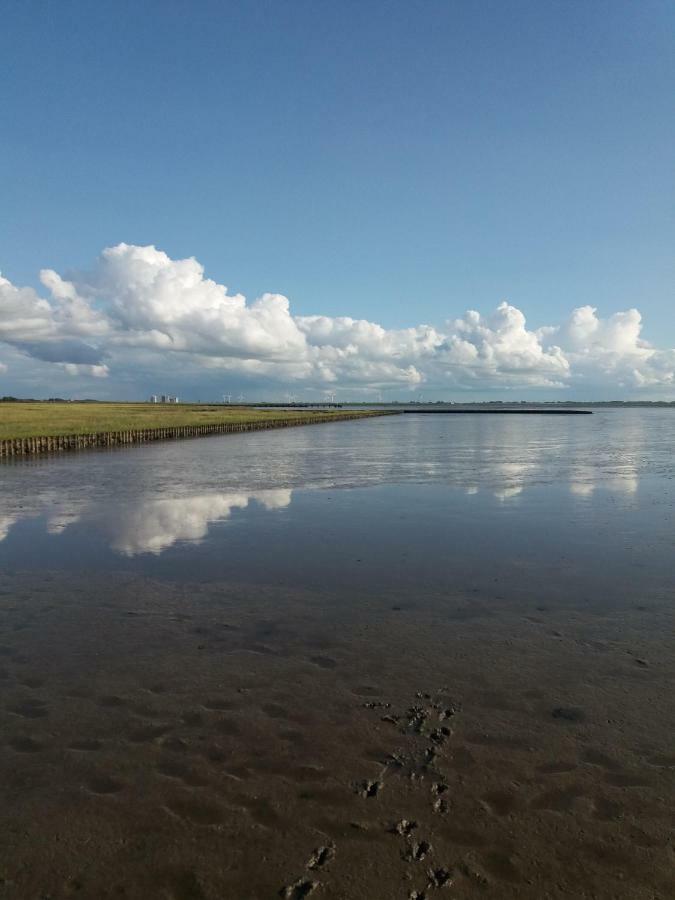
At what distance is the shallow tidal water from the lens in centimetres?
488

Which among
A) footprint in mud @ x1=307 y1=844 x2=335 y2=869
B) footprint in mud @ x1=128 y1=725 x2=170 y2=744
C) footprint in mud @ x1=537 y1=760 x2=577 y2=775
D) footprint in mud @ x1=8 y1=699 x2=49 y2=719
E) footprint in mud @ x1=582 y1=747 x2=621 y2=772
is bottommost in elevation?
footprint in mud @ x1=582 y1=747 x2=621 y2=772

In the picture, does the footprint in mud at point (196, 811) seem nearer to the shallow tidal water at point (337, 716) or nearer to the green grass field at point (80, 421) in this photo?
the shallow tidal water at point (337, 716)

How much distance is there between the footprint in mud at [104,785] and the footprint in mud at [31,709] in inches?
63.6

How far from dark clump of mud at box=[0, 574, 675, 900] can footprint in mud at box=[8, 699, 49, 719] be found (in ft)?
0.11

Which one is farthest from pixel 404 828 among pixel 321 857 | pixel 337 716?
pixel 337 716

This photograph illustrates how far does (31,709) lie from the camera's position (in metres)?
7.28

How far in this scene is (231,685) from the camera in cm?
796

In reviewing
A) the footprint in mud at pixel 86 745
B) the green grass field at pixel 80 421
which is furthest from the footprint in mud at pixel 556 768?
the green grass field at pixel 80 421

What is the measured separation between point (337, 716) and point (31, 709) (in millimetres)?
3716

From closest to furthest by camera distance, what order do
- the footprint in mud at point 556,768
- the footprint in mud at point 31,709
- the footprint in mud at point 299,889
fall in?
the footprint in mud at point 299,889, the footprint in mud at point 556,768, the footprint in mud at point 31,709

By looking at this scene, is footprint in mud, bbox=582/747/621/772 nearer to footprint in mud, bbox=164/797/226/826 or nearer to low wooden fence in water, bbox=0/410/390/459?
footprint in mud, bbox=164/797/226/826

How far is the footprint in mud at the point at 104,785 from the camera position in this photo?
225 inches

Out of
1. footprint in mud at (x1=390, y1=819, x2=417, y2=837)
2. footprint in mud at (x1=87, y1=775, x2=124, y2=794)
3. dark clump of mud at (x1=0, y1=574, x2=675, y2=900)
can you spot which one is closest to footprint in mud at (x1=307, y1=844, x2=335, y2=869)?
dark clump of mud at (x1=0, y1=574, x2=675, y2=900)

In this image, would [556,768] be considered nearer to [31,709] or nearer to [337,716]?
[337,716]
